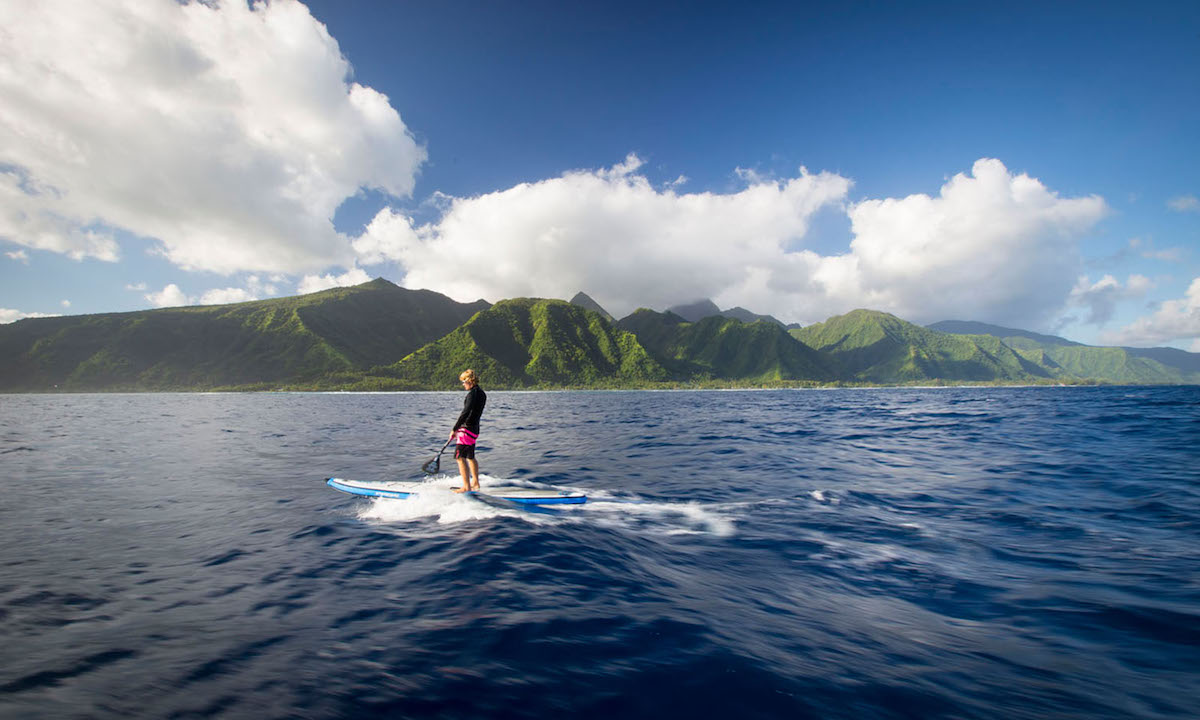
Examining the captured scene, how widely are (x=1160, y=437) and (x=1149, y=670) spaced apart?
3186cm

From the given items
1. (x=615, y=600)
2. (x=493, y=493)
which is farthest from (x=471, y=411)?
(x=615, y=600)

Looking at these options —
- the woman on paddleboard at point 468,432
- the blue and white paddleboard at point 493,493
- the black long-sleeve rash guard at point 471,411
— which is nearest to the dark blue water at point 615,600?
the blue and white paddleboard at point 493,493

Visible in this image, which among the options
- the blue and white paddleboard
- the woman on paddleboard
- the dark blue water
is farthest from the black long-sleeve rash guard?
the dark blue water

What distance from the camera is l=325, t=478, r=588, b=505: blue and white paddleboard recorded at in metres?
14.3

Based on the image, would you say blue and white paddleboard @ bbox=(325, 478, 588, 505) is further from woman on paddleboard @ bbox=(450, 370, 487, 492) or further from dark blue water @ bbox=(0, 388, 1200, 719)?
woman on paddleboard @ bbox=(450, 370, 487, 492)

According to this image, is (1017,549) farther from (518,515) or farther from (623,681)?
(518,515)

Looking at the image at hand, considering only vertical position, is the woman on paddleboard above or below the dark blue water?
above

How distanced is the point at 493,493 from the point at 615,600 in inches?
310

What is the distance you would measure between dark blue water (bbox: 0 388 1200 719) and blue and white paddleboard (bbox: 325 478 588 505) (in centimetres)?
57

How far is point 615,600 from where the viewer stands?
786 centimetres

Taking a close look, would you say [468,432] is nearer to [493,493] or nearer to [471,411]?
[471,411]

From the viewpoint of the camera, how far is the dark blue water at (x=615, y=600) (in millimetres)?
5293

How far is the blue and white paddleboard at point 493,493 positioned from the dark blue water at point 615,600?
1.88 ft

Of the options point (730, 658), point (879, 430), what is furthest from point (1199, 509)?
point (879, 430)
